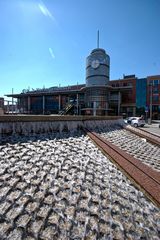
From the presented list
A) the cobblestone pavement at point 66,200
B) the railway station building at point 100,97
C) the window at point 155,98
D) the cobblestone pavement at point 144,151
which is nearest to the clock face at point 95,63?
the railway station building at point 100,97

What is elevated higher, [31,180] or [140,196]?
[31,180]

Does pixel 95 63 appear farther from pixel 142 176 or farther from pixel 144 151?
pixel 142 176

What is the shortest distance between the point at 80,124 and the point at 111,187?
514 centimetres

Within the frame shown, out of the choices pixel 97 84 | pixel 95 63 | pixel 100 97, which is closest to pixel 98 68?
pixel 95 63

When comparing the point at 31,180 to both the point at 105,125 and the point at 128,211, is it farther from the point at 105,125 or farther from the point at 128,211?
the point at 105,125

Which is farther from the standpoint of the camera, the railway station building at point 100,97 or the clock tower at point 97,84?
the railway station building at point 100,97

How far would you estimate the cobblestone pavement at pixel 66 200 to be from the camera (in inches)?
100.0

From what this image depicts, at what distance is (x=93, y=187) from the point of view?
362cm

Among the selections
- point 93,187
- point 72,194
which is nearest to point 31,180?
point 72,194

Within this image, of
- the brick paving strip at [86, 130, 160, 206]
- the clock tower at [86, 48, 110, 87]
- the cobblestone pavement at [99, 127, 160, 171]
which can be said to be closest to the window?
the clock tower at [86, 48, 110, 87]

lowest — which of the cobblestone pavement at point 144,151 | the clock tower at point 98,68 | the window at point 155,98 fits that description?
the cobblestone pavement at point 144,151

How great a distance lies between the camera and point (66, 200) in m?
3.09

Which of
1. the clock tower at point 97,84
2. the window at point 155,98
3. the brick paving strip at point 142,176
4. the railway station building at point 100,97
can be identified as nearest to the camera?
the brick paving strip at point 142,176

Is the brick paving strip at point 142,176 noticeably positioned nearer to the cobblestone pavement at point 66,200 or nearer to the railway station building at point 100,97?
Answer: the cobblestone pavement at point 66,200
